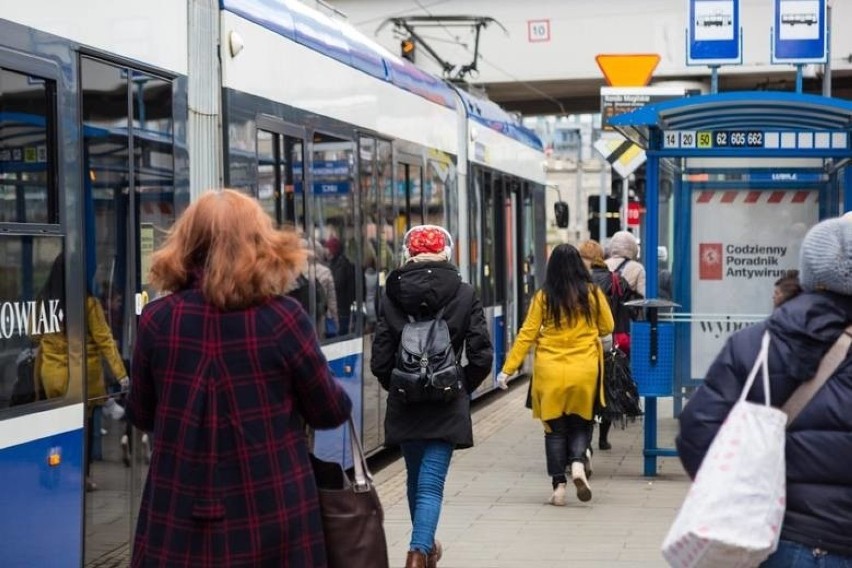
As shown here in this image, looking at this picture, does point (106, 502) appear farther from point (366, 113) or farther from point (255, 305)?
point (366, 113)

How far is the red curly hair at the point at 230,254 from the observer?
421cm

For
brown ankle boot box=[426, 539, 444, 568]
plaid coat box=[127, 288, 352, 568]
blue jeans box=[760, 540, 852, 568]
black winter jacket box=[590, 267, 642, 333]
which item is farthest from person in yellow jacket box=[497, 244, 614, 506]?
blue jeans box=[760, 540, 852, 568]

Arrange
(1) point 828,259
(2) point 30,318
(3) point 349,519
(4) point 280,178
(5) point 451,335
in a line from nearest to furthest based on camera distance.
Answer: (1) point 828,259
(3) point 349,519
(2) point 30,318
(5) point 451,335
(4) point 280,178

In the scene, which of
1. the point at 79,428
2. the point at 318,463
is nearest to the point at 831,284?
the point at 318,463

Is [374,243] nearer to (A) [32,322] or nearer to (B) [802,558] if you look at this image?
(A) [32,322]

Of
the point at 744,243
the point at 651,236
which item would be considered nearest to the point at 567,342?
the point at 651,236

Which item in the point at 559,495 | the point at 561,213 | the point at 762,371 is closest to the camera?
the point at 762,371

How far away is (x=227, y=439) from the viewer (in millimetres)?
4234

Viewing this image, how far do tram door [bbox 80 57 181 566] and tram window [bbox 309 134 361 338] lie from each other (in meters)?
2.76

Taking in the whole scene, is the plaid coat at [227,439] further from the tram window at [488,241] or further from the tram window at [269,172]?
the tram window at [488,241]

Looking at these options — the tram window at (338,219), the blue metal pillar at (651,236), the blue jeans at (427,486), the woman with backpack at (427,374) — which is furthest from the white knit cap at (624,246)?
the blue jeans at (427,486)

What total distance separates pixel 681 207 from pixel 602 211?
485 inches

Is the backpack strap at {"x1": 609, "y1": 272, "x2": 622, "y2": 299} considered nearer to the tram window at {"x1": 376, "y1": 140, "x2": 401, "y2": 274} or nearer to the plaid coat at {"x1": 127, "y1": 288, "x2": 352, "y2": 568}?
the tram window at {"x1": 376, "y1": 140, "x2": 401, "y2": 274}

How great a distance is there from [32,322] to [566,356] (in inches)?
189
